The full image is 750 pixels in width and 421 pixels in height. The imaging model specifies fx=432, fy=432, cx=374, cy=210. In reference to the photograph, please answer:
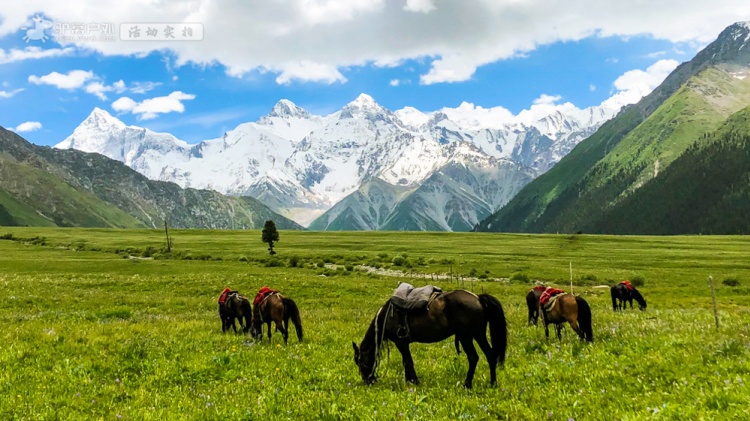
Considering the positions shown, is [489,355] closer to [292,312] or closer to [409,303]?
[409,303]

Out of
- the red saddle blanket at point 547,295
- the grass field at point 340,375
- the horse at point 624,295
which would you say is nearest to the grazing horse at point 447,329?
the grass field at point 340,375

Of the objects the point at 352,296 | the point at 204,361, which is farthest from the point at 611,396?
the point at 352,296

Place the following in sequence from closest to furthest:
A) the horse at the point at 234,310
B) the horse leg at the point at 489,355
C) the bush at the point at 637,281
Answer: the horse leg at the point at 489,355
the horse at the point at 234,310
the bush at the point at 637,281

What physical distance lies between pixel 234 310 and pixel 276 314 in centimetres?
355

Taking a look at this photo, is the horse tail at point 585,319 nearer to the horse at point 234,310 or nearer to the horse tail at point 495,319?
the horse tail at point 495,319

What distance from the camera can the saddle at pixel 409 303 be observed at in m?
11.7

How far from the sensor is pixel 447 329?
11.3 meters

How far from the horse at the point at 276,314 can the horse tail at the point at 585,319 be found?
415 inches

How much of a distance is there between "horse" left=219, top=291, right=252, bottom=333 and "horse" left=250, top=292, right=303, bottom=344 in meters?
1.39

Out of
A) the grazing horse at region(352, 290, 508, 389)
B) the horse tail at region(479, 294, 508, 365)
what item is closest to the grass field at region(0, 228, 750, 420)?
the grazing horse at region(352, 290, 508, 389)

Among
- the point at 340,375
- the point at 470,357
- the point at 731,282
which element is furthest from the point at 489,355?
the point at 731,282

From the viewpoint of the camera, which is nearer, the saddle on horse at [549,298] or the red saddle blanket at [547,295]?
the saddle on horse at [549,298]

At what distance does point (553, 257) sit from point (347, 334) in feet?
322

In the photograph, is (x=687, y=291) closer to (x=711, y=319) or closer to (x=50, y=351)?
(x=711, y=319)
